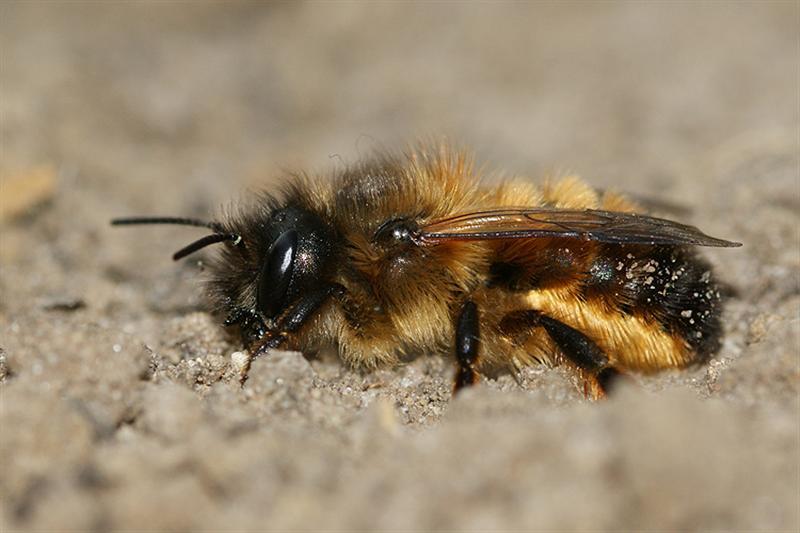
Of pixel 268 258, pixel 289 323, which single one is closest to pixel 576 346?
pixel 289 323

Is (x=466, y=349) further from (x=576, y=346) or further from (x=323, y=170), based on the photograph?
(x=323, y=170)

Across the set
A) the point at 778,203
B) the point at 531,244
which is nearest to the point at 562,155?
the point at 778,203

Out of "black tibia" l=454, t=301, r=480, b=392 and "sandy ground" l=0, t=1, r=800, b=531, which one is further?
"black tibia" l=454, t=301, r=480, b=392

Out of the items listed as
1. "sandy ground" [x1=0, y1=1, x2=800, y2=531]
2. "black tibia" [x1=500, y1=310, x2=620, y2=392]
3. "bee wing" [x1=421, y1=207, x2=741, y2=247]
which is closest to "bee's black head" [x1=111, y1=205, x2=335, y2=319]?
"sandy ground" [x1=0, y1=1, x2=800, y2=531]

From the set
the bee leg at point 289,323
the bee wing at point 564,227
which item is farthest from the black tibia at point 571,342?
the bee leg at point 289,323

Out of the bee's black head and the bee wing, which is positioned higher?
the bee wing

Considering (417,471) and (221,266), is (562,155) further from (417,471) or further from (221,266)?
(417,471)

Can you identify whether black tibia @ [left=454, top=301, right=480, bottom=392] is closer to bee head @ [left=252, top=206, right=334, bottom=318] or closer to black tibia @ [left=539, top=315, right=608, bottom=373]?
black tibia @ [left=539, top=315, right=608, bottom=373]

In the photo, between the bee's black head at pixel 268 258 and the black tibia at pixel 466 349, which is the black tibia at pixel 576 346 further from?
the bee's black head at pixel 268 258
